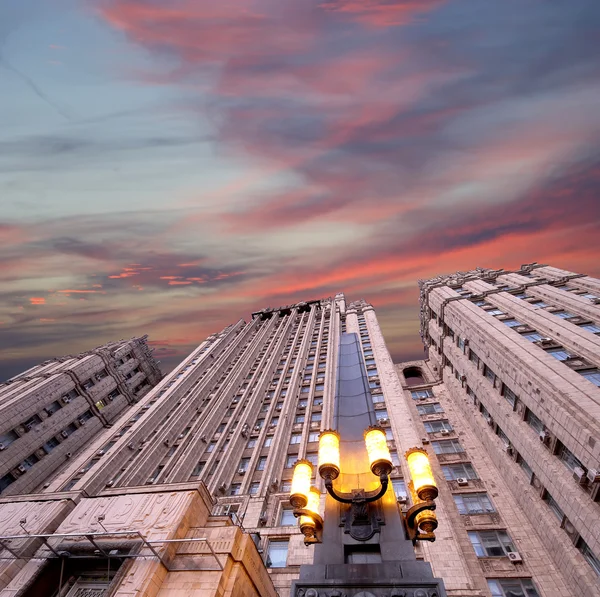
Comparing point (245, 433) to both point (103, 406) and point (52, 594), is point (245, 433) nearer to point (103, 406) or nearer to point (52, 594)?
point (52, 594)

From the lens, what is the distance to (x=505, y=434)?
3044 cm

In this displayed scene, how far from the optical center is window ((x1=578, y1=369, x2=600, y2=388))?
2543 cm

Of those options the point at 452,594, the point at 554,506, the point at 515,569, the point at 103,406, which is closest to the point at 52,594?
the point at 452,594

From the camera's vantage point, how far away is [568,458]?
2323cm

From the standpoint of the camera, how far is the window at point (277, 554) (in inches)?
781

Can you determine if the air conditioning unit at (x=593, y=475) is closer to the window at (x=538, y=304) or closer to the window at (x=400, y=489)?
the window at (x=400, y=489)

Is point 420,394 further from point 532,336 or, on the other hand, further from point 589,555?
point 589,555

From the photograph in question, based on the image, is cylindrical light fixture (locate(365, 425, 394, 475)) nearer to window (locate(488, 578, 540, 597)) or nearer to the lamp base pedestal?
the lamp base pedestal

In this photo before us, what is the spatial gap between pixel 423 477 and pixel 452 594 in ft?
54.0

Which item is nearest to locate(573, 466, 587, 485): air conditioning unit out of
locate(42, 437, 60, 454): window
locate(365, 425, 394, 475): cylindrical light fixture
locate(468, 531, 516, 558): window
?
locate(468, 531, 516, 558): window

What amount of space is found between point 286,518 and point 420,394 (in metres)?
26.4

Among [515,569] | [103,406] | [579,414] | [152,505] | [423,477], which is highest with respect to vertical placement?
[103,406]

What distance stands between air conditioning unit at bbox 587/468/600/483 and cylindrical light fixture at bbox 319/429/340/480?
832 inches

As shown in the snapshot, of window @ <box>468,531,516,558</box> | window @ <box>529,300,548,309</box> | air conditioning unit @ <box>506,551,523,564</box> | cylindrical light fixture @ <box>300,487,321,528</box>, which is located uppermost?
window @ <box>529,300,548,309</box>
